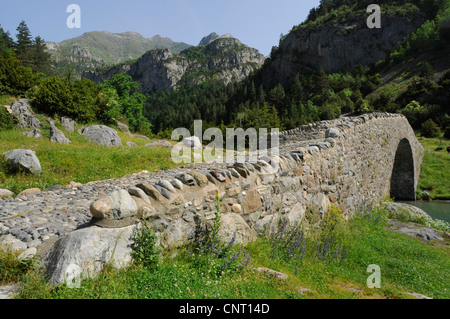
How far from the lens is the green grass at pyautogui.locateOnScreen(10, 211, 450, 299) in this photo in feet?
8.02

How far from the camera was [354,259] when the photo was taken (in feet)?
16.6

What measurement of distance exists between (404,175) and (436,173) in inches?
320

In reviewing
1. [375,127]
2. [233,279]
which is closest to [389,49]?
[375,127]

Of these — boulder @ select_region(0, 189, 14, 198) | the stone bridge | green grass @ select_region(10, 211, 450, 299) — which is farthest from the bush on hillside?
green grass @ select_region(10, 211, 450, 299)

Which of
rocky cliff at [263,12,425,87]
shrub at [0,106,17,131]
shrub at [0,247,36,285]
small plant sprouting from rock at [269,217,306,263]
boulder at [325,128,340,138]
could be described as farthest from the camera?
rocky cliff at [263,12,425,87]

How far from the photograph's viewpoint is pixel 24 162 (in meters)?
10.0

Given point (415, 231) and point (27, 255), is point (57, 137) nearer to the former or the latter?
point (27, 255)

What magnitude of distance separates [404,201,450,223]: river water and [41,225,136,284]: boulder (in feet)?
68.1

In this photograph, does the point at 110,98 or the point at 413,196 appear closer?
the point at 413,196

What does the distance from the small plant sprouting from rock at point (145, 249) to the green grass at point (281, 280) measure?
95 mm

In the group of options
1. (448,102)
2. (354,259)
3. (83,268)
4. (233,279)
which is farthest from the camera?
(448,102)

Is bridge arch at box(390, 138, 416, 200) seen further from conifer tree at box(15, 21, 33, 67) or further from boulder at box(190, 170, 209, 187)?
conifer tree at box(15, 21, 33, 67)

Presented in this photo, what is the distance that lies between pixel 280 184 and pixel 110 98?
25.3 m

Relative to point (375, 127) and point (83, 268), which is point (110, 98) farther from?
point (83, 268)
